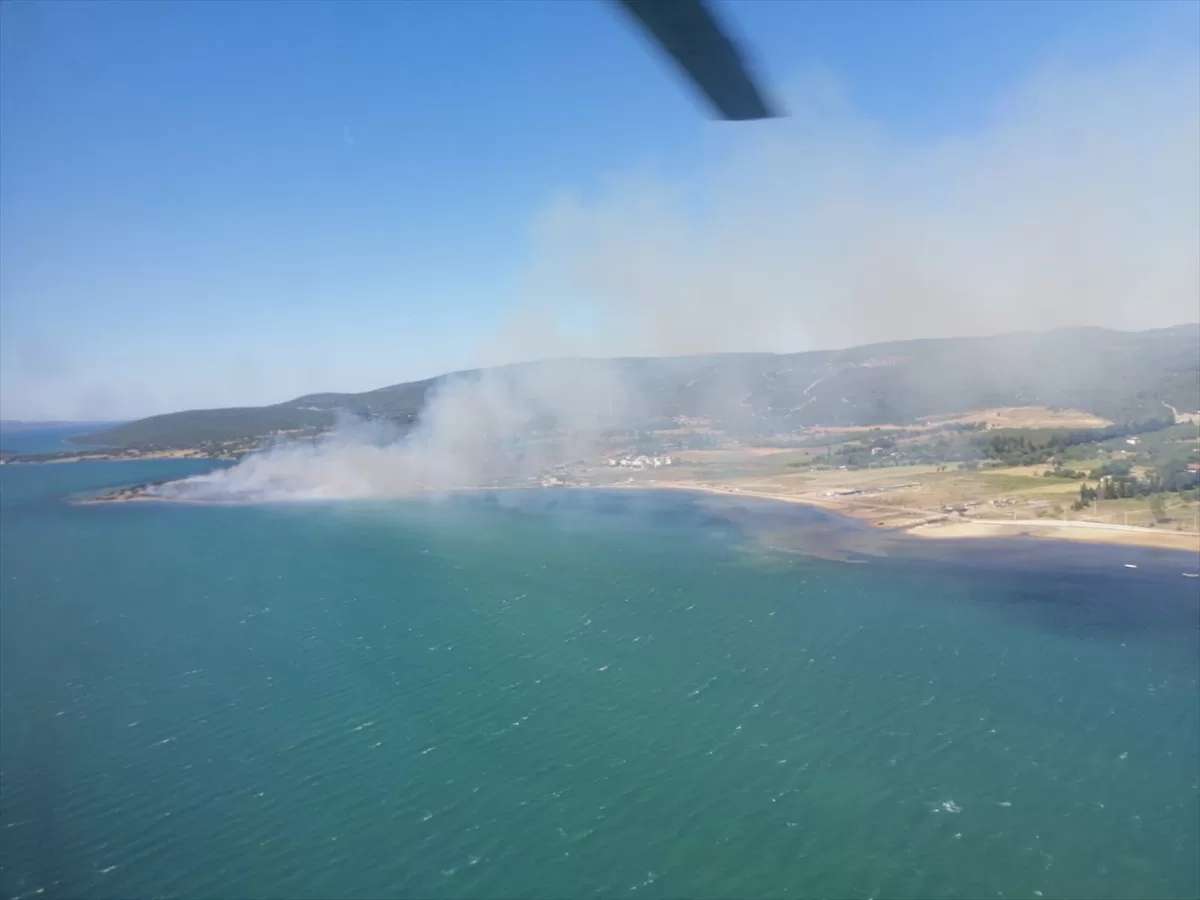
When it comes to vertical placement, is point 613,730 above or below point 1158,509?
below

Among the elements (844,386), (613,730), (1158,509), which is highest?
(844,386)

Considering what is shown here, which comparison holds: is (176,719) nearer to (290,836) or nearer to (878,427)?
(290,836)

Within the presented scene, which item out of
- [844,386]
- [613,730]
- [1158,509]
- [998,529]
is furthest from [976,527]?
[844,386]

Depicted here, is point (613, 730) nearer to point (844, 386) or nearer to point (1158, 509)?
point (1158, 509)

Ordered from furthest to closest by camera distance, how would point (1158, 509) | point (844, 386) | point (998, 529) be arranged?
point (844, 386), point (998, 529), point (1158, 509)

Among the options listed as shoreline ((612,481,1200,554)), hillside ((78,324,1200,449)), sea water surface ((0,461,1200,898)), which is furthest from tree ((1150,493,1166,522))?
hillside ((78,324,1200,449))

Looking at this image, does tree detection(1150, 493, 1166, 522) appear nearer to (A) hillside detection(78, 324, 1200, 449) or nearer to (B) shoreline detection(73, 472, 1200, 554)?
(B) shoreline detection(73, 472, 1200, 554)
